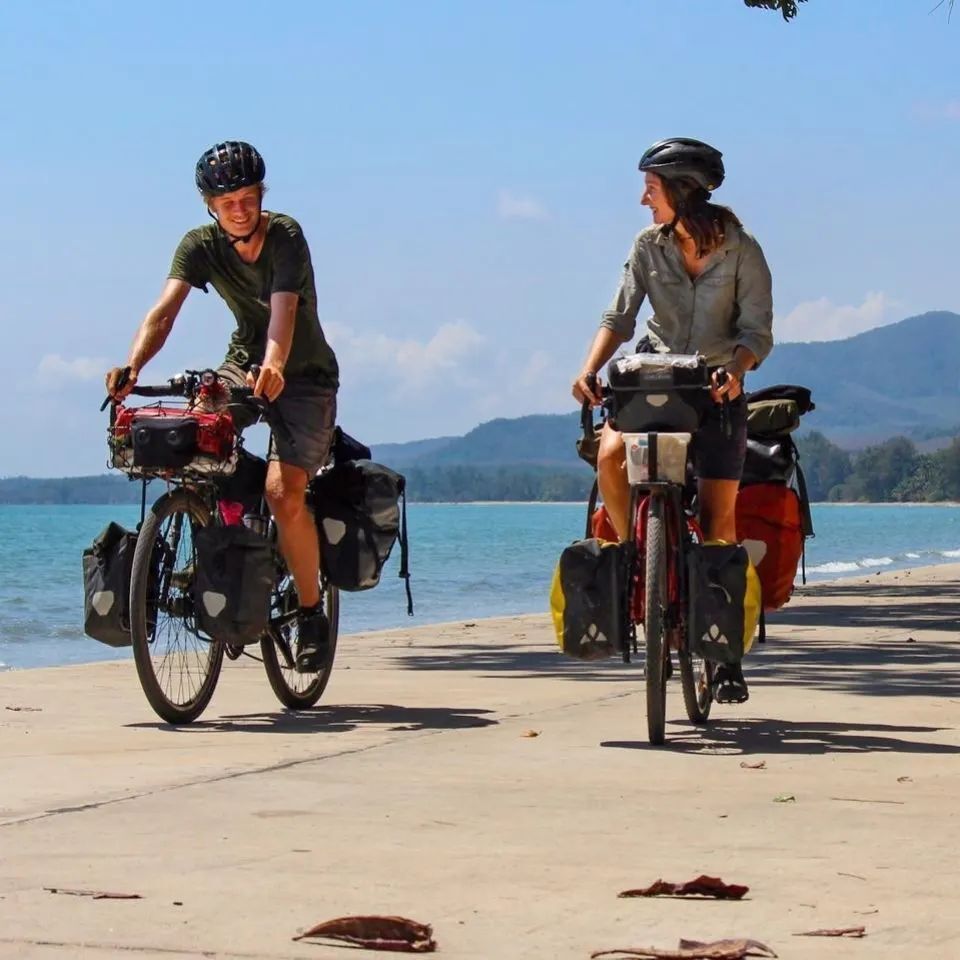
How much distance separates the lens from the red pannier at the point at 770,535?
7.56 meters

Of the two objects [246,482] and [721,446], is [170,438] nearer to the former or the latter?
[246,482]

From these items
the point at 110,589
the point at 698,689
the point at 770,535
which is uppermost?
the point at 770,535

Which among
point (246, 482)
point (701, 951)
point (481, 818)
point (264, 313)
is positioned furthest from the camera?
point (246, 482)

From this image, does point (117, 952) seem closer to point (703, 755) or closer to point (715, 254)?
point (703, 755)

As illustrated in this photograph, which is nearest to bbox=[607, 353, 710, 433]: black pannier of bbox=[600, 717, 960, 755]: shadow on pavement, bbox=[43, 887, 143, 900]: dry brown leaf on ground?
bbox=[600, 717, 960, 755]: shadow on pavement

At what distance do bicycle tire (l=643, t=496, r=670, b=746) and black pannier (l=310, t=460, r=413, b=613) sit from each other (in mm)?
1434

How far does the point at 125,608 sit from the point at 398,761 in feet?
4.70

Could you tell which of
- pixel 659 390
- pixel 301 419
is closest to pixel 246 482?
pixel 301 419

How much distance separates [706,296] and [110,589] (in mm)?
2319

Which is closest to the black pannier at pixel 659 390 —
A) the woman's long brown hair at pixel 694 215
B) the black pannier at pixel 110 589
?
the woman's long brown hair at pixel 694 215

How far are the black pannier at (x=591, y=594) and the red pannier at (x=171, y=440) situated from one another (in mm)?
1299

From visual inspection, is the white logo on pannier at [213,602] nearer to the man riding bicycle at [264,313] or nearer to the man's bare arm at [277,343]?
the man riding bicycle at [264,313]

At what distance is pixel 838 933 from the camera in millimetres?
3775

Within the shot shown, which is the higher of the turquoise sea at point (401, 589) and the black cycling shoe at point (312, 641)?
the black cycling shoe at point (312, 641)
